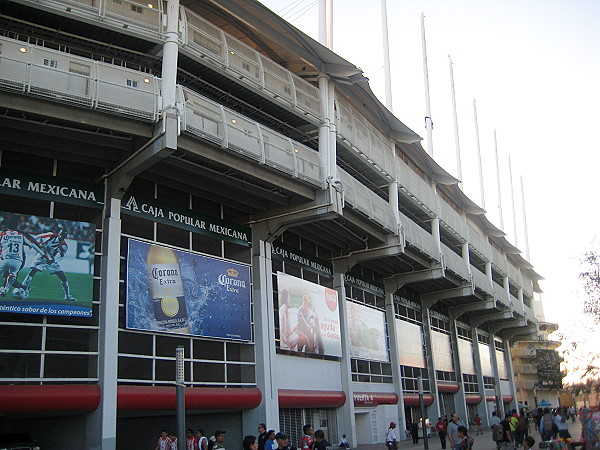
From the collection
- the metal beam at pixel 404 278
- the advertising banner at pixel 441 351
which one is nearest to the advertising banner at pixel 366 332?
the metal beam at pixel 404 278

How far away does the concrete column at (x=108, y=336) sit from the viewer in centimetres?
1770

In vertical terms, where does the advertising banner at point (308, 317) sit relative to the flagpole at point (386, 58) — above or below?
below

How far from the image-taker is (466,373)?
48.9m

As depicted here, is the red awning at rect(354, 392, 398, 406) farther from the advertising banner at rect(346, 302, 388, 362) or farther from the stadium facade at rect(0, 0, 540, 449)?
the advertising banner at rect(346, 302, 388, 362)

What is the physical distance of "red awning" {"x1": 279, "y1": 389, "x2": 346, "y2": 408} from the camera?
80.3 ft

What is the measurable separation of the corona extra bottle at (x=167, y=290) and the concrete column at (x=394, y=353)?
16914 mm

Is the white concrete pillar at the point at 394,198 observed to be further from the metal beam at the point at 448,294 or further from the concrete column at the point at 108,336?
the concrete column at the point at 108,336

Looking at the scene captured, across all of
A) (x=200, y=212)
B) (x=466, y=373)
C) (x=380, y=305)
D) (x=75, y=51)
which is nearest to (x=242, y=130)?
(x=200, y=212)

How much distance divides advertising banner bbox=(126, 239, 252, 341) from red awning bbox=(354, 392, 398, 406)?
8.66 metres

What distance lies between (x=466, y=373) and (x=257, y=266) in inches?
1160

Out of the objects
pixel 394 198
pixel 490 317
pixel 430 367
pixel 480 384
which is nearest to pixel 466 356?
pixel 480 384

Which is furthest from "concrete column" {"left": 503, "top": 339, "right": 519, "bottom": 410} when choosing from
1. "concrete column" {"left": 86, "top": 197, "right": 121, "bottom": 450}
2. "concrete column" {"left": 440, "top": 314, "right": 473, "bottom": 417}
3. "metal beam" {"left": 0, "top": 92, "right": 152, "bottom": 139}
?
"metal beam" {"left": 0, "top": 92, "right": 152, "bottom": 139}

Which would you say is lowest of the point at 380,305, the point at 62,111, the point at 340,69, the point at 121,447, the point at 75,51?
the point at 121,447

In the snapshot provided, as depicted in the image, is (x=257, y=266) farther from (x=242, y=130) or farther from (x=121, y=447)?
(x=121, y=447)
